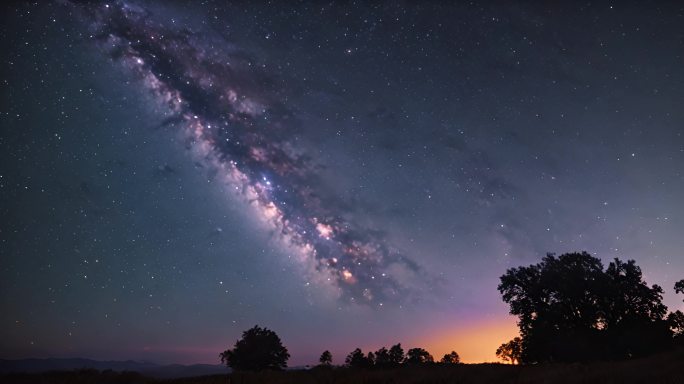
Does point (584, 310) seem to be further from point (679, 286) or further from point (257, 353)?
point (257, 353)

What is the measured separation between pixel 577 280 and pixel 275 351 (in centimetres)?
4650

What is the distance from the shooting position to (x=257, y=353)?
190ft

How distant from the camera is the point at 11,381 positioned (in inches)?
390

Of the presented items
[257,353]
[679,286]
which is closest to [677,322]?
[679,286]

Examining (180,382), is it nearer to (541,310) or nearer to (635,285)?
(541,310)

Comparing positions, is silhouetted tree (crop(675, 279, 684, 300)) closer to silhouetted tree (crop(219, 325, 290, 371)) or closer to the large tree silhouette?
the large tree silhouette

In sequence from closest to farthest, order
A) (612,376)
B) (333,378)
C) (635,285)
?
(612,376), (333,378), (635,285)

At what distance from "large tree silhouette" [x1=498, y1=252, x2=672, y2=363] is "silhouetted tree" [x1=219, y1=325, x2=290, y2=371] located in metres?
38.8

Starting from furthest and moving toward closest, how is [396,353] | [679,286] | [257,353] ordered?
[396,353]
[257,353]
[679,286]

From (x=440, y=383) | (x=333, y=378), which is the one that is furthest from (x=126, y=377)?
Result: (x=440, y=383)

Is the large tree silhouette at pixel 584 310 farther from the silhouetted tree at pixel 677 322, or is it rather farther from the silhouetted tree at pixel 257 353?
the silhouetted tree at pixel 257 353

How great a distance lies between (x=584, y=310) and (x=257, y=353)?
151ft

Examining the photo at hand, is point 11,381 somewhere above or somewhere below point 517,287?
below

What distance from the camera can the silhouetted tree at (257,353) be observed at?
5800 cm
